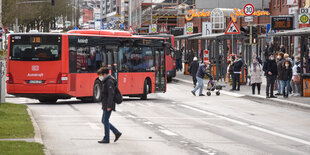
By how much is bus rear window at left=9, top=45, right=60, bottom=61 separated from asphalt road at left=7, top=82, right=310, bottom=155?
1.68 m

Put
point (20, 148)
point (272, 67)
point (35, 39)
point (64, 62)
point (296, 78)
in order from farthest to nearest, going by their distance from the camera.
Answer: point (296, 78), point (272, 67), point (35, 39), point (64, 62), point (20, 148)

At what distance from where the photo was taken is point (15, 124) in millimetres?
16641

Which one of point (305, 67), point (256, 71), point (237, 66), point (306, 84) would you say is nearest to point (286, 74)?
point (306, 84)

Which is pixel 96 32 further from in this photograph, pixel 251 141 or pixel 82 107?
pixel 251 141

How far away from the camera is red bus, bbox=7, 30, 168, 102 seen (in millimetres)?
25141

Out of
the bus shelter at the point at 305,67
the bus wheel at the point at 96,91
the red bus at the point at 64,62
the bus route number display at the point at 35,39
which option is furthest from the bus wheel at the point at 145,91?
the bus shelter at the point at 305,67

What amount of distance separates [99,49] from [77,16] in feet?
506

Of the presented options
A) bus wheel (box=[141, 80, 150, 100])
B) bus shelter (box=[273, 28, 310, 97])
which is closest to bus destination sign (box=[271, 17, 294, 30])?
bus shelter (box=[273, 28, 310, 97])

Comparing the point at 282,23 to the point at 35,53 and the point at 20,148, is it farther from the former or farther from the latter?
the point at 20,148

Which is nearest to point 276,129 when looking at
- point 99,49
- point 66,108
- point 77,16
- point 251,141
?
point 251,141

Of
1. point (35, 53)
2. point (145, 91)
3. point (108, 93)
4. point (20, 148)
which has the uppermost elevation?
point (35, 53)

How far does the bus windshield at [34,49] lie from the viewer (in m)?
25.1

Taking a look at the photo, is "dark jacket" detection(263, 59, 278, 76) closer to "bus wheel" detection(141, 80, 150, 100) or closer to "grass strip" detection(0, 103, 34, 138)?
"bus wheel" detection(141, 80, 150, 100)

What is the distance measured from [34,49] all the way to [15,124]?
8868mm
